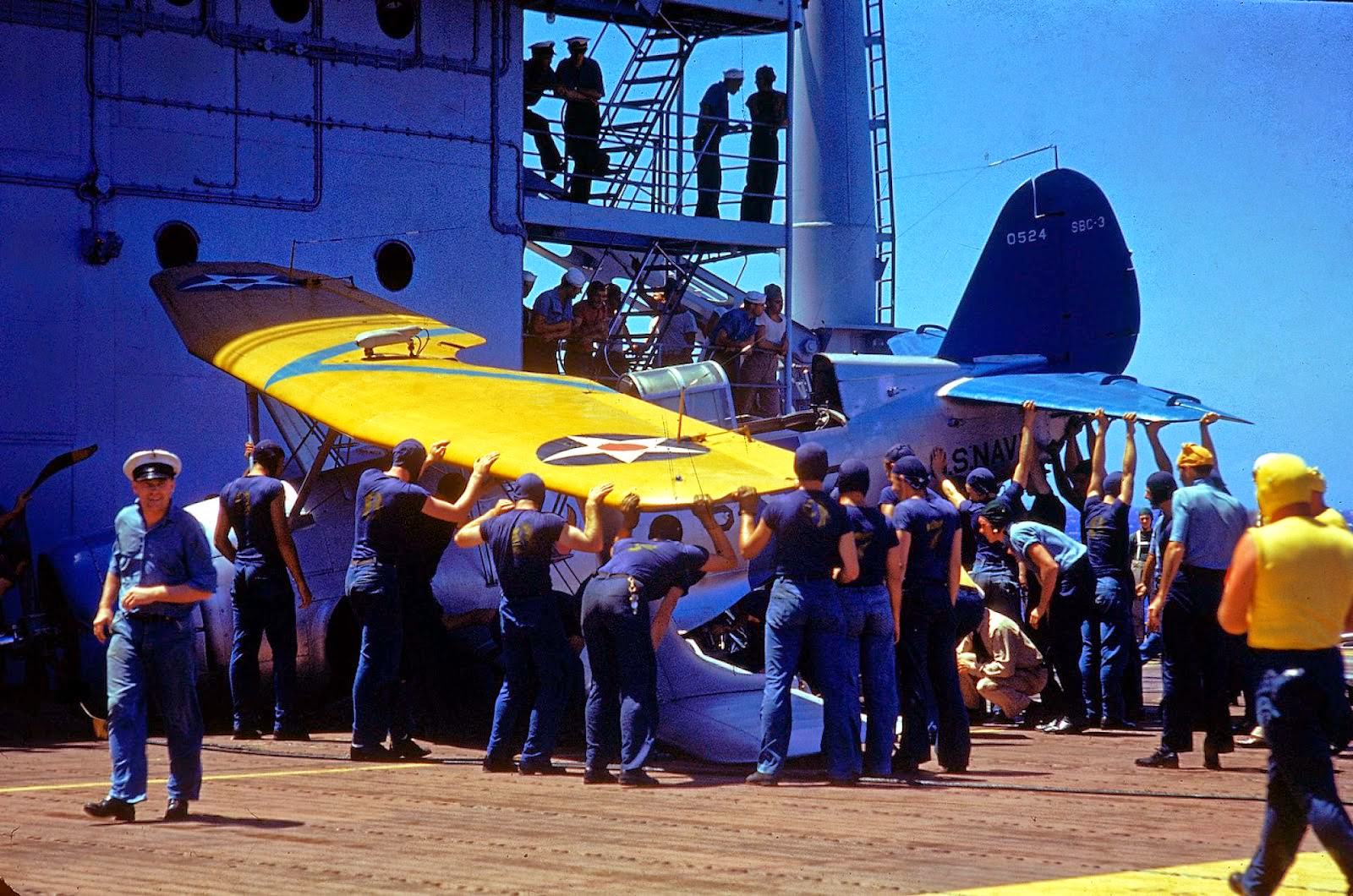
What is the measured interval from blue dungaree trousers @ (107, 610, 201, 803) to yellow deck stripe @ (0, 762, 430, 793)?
1.08 meters

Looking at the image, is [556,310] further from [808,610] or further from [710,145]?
[808,610]

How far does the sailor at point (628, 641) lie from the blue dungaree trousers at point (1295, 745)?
3.44 meters

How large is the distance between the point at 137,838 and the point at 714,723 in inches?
143

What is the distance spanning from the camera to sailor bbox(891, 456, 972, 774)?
28.9ft

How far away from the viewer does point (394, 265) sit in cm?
1562

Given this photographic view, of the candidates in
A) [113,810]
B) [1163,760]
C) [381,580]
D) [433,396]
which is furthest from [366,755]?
[1163,760]

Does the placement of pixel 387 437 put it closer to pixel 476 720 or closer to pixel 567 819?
pixel 476 720

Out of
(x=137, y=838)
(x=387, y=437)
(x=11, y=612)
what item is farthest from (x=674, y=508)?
(x=11, y=612)

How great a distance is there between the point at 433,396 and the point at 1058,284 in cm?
1038

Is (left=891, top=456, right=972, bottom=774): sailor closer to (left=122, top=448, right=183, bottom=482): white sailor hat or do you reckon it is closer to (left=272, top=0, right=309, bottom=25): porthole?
(left=122, top=448, right=183, bottom=482): white sailor hat

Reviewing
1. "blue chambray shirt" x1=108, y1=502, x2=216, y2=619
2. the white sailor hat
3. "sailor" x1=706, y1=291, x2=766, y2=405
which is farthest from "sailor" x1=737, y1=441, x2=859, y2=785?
"sailor" x1=706, y1=291, x2=766, y2=405

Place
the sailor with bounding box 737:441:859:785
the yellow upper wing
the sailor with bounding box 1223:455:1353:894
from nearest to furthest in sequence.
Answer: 1. the sailor with bounding box 1223:455:1353:894
2. the sailor with bounding box 737:441:859:785
3. the yellow upper wing

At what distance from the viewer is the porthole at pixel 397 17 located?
617 inches

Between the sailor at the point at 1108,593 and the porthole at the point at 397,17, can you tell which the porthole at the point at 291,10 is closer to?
the porthole at the point at 397,17
